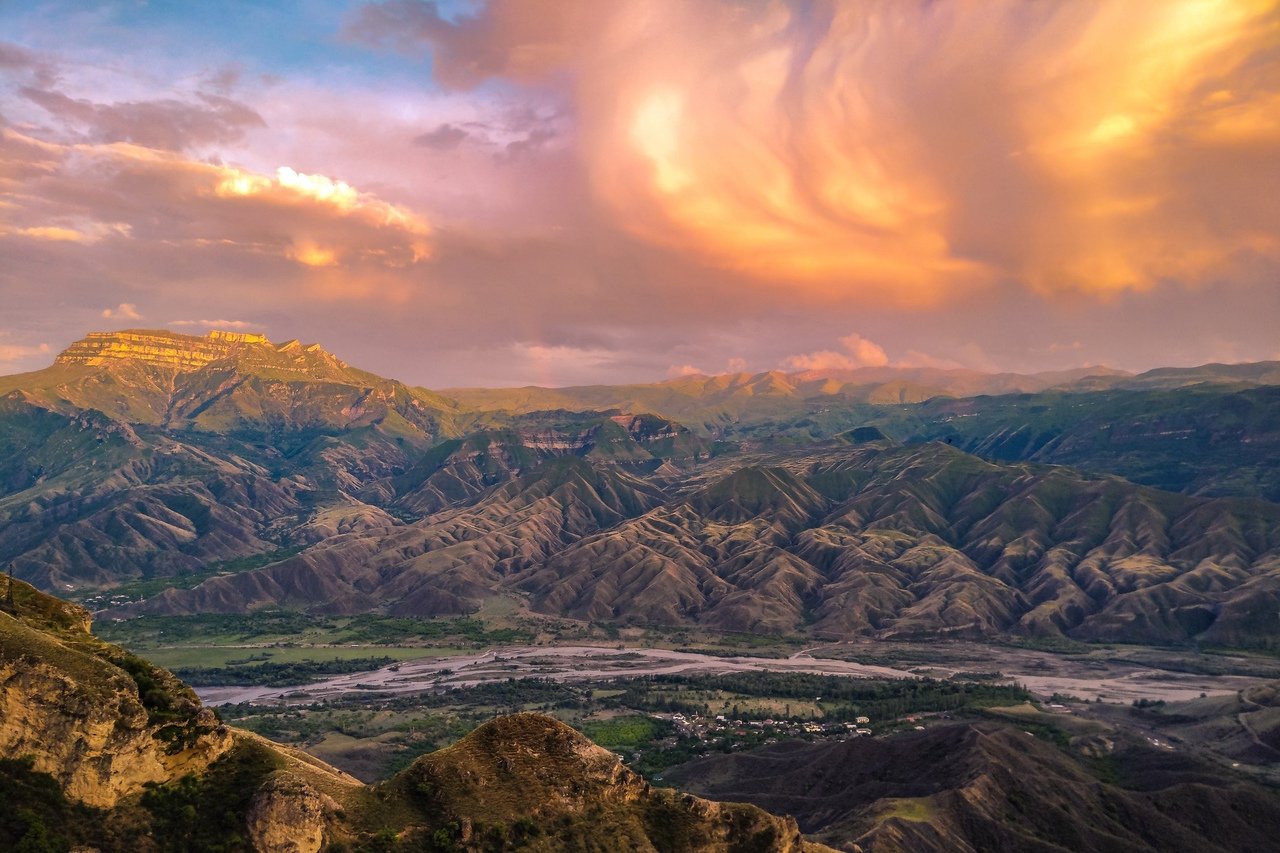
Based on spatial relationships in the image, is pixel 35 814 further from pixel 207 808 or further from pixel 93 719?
pixel 207 808

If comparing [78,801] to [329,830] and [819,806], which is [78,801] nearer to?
[329,830]

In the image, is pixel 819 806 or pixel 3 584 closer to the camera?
pixel 3 584

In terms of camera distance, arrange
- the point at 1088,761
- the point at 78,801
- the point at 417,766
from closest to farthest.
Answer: the point at 78,801
the point at 417,766
the point at 1088,761

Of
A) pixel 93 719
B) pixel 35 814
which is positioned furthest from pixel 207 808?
pixel 35 814

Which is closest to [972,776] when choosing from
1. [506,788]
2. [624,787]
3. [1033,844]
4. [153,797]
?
[1033,844]

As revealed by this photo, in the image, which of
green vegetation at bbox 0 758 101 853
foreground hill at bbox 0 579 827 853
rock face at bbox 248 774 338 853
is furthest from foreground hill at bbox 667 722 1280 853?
green vegetation at bbox 0 758 101 853
